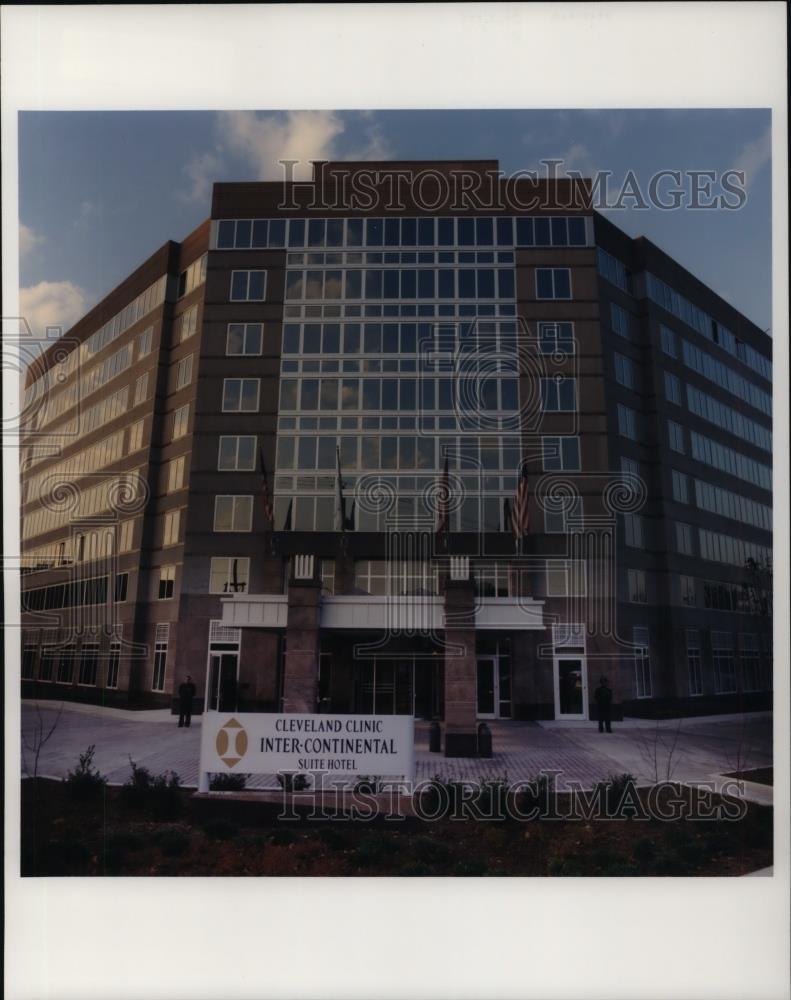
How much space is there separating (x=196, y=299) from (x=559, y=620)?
13.0m

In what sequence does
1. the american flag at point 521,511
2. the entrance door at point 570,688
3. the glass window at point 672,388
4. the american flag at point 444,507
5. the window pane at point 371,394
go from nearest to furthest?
the american flag at point 521,511 → the american flag at point 444,507 → the entrance door at point 570,688 → the window pane at point 371,394 → the glass window at point 672,388

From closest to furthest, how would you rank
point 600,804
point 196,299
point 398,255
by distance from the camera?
point 600,804 → point 398,255 → point 196,299

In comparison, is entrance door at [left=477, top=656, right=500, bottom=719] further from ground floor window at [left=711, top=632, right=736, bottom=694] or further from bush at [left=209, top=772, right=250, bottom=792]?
bush at [left=209, top=772, right=250, bottom=792]

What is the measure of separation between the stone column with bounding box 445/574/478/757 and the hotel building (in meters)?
0.06

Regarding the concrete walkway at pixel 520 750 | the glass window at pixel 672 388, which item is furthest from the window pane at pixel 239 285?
the glass window at pixel 672 388

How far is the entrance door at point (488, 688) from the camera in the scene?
19469 mm

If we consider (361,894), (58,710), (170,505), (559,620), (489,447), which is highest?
(489,447)

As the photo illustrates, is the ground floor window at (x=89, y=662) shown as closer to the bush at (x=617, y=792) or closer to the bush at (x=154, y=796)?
the bush at (x=154, y=796)

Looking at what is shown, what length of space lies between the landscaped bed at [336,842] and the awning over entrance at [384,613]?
5.49m

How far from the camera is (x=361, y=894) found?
10023 millimetres

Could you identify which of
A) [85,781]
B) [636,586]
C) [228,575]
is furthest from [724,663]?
[85,781]

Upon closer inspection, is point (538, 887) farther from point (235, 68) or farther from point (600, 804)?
point (235, 68)

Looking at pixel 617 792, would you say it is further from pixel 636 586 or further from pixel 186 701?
pixel 186 701

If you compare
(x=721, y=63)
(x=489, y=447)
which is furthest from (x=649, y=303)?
(x=721, y=63)
